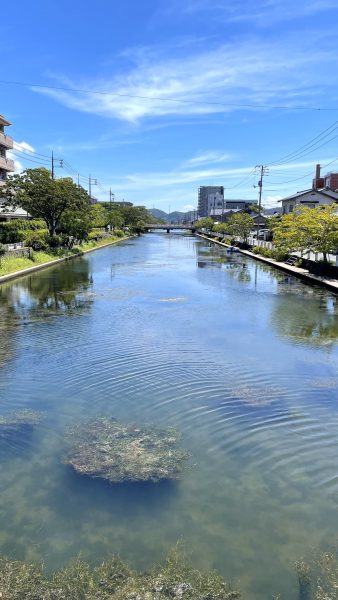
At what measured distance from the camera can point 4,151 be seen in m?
44.0

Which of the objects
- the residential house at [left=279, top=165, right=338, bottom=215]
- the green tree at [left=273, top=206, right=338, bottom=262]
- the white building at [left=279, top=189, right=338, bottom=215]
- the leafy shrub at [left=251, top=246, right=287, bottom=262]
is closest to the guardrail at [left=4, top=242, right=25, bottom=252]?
the green tree at [left=273, top=206, right=338, bottom=262]

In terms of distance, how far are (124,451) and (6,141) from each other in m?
42.8

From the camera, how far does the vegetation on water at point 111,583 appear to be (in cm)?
398

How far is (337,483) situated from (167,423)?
2653 mm

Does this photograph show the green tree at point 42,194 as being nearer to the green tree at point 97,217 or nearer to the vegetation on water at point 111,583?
the green tree at point 97,217

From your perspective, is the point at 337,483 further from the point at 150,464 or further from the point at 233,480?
the point at 150,464

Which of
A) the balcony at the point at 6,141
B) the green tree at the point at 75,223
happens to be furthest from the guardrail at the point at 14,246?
the balcony at the point at 6,141

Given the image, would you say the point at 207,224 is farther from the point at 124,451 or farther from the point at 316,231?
the point at 124,451

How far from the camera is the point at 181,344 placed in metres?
11.6

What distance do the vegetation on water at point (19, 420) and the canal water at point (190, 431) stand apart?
0.20 meters

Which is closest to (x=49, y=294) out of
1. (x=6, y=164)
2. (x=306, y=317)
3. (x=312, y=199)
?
(x=306, y=317)

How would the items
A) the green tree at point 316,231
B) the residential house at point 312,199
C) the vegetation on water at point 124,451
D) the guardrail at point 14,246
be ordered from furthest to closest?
the residential house at point 312,199, the guardrail at point 14,246, the green tree at point 316,231, the vegetation on water at point 124,451

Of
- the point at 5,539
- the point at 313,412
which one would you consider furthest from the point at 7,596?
the point at 313,412

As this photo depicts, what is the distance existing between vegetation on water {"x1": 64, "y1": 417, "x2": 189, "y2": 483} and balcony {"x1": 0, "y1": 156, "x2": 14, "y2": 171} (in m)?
39.2
